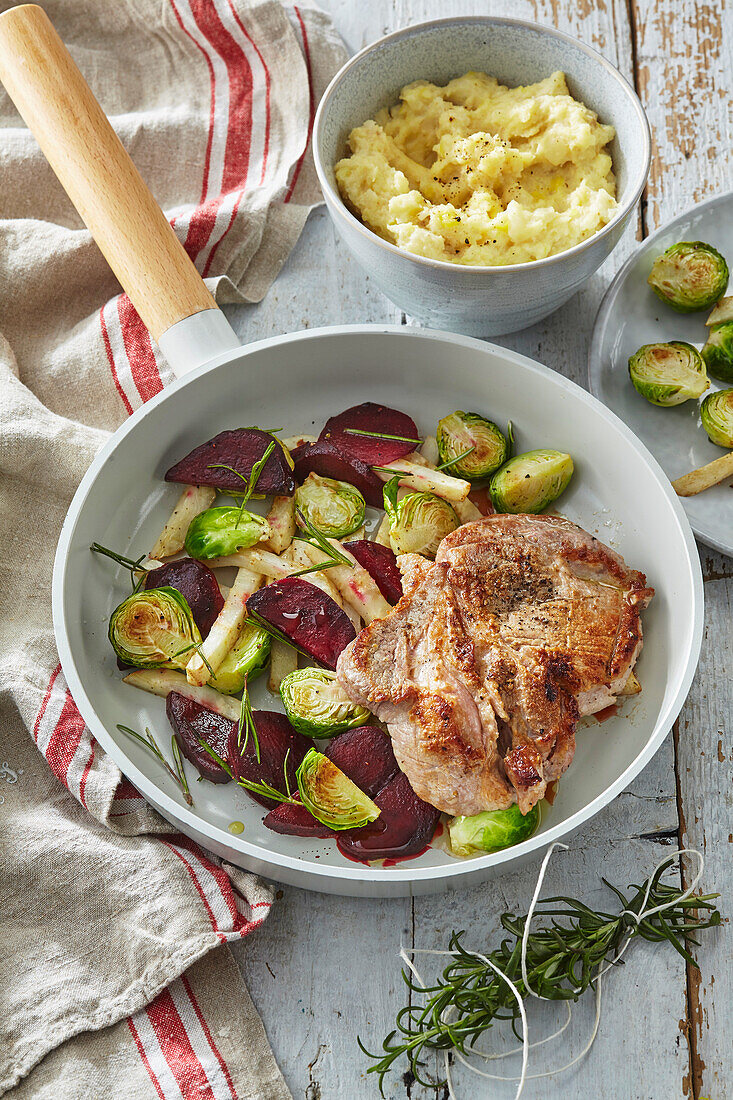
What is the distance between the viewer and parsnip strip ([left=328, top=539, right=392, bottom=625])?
3.87 metres

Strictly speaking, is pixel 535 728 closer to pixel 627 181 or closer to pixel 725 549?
pixel 725 549

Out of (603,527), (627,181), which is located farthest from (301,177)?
(603,527)

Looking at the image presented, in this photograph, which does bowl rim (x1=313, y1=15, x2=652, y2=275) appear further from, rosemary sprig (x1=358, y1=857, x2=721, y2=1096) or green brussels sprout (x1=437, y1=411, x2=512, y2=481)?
rosemary sprig (x1=358, y1=857, x2=721, y2=1096)

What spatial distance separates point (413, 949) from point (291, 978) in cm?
47

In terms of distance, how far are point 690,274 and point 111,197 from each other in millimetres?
2429

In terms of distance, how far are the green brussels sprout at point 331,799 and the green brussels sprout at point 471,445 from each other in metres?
1.33

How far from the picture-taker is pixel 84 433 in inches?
168

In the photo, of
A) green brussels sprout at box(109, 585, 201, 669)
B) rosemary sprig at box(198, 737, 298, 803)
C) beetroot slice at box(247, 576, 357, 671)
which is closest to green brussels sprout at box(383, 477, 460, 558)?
beetroot slice at box(247, 576, 357, 671)

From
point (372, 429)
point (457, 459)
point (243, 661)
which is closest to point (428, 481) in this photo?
point (457, 459)

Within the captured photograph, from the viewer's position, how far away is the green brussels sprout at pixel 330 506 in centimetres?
404

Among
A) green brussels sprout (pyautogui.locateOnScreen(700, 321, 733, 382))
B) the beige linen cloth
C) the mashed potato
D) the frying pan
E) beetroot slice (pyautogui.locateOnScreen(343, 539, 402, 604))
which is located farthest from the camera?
green brussels sprout (pyautogui.locateOnScreen(700, 321, 733, 382))

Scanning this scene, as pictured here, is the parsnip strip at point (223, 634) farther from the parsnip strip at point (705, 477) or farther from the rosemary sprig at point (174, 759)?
the parsnip strip at point (705, 477)

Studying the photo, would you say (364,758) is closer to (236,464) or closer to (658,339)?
(236,464)

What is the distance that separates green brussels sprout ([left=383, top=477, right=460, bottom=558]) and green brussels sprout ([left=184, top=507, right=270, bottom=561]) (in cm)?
51
